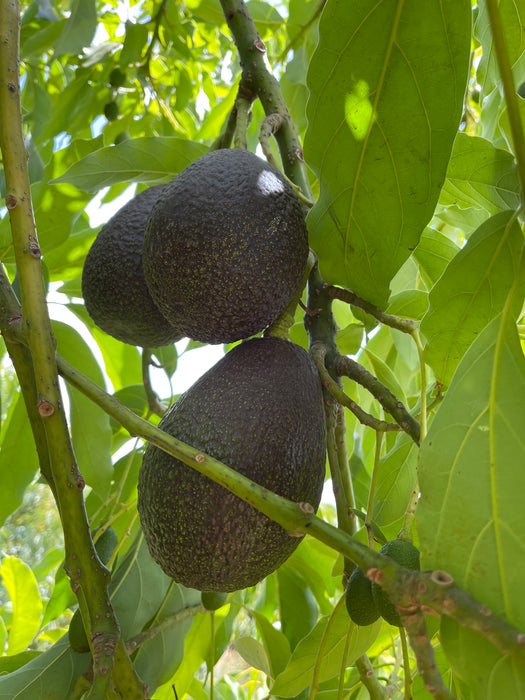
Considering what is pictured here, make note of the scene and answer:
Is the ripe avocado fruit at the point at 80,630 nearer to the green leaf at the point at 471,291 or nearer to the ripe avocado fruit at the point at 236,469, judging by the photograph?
the ripe avocado fruit at the point at 236,469

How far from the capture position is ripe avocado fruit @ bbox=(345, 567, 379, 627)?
2.07ft

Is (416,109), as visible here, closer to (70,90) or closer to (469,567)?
(469,567)

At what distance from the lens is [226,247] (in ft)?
2.41

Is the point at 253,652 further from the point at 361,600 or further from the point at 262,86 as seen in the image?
the point at 262,86

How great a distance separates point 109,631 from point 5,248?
687 mm

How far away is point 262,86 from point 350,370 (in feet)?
1.40

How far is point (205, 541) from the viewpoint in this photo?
69cm

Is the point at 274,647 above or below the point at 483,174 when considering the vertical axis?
below

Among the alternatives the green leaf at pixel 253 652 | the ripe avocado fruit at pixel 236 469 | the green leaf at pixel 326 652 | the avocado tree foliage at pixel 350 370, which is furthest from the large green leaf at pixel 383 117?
the green leaf at pixel 253 652

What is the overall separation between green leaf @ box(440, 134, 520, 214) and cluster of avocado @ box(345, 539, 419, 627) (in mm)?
393

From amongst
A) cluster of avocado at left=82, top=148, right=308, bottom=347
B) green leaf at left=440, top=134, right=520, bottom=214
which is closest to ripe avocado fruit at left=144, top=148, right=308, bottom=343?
cluster of avocado at left=82, top=148, right=308, bottom=347

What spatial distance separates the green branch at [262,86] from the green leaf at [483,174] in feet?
0.61

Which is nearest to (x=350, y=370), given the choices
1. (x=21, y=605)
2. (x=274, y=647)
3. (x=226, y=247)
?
(x=226, y=247)

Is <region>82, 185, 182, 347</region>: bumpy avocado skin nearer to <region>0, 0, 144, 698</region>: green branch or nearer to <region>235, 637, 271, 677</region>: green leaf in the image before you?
<region>0, 0, 144, 698</region>: green branch
